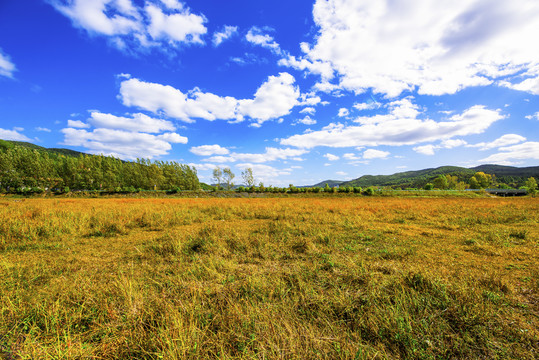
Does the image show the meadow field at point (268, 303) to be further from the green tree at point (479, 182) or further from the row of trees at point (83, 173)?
the green tree at point (479, 182)

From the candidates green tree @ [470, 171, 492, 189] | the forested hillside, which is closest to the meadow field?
the forested hillside

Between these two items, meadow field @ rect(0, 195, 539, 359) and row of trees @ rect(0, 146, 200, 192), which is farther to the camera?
row of trees @ rect(0, 146, 200, 192)

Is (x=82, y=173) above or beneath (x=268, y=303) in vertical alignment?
above

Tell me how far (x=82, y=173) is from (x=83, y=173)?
0.28m

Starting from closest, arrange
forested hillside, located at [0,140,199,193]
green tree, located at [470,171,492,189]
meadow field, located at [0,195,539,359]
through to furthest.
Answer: meadow field, located at [0,195,539,359]
forested hillside, located at [0,140,199,193]
green tree, located at [470,171,492,189]

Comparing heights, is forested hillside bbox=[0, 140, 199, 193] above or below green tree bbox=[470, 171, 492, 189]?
above

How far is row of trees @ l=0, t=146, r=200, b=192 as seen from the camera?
46.5m

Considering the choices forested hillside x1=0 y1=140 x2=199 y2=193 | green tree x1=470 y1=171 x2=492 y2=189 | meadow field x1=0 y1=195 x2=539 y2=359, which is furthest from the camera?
green tree x1=470 y1=171 x2=492 y2=189

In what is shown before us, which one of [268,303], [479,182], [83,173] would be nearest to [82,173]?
[83,173]

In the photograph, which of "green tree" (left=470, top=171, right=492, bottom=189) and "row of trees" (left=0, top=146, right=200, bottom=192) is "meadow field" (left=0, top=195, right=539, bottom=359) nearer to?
"row of trees" (left=0, top=146, right=200, bottom=192)

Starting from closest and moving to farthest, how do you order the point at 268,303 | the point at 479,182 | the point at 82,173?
the point at 268,303 < the point at 82,173 < the point at 479,182

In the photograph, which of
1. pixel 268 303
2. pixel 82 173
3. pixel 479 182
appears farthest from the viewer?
pixel 479 182

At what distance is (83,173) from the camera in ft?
178

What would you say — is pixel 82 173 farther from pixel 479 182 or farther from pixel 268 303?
pixel 479 182
